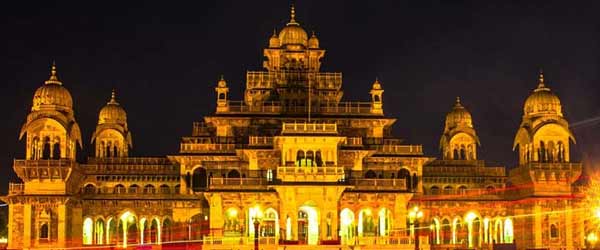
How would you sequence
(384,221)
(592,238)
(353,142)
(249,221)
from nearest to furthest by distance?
(249,221) → (384,221) → (592,238) → (353,142)

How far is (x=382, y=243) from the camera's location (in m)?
78.4

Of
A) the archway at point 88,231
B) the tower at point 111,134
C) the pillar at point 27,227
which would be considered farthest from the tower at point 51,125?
the tower at point 111,134

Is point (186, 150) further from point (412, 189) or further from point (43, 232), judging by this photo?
point (412, 189)

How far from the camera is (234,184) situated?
8788 cm

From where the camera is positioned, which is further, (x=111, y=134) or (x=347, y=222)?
(x=111, y=134)

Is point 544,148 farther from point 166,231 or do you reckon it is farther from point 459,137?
point 166,231

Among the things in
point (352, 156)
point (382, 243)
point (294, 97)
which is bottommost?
point (382, 243)

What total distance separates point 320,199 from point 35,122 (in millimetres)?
26255

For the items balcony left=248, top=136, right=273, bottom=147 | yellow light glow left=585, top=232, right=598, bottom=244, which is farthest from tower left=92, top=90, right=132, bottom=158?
yellow light glow left=585, top=232, right=598, bottom=244

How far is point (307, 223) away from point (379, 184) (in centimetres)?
733

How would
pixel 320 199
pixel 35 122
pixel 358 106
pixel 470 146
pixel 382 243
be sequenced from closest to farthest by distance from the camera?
1. pixel 382 243
2. pixel 320 199
3. pixel 35 122
4. pixel 358 106
5. pixel 470 146

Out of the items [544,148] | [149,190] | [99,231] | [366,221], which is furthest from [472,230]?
[99,231]

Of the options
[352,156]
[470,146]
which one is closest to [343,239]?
[352,156]

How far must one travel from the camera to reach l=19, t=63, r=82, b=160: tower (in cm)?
9031
